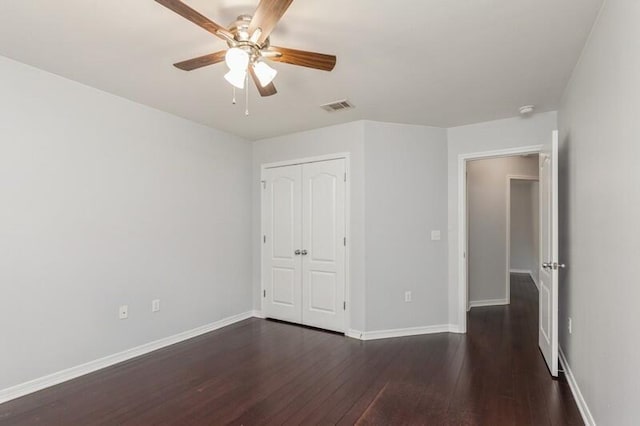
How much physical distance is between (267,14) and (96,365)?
310 cm

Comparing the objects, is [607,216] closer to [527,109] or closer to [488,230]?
[527,109]

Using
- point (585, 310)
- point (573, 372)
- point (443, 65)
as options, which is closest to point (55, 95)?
point (443, 65)

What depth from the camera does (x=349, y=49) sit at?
222 cm

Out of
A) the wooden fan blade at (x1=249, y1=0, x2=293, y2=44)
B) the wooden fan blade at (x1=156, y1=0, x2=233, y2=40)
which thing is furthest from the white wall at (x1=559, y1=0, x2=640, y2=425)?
the wooden fan blade at (x1=156, y1=0, x2=233, y2=40)

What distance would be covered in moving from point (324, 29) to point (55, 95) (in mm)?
2246

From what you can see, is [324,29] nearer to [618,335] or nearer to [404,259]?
[618,335]

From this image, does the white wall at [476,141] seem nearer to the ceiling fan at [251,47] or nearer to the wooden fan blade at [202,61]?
the ceiling fan at [251,47]

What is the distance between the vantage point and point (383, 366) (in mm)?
2951

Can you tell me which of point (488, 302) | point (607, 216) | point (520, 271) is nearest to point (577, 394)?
point (607, 216)

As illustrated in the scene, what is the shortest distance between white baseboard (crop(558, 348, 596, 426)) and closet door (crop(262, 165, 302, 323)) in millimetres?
2692

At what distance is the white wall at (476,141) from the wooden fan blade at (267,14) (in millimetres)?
2928

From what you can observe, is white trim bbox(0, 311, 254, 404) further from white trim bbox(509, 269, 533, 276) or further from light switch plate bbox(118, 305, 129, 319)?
white trim bbox(509, 269, 533, 276)

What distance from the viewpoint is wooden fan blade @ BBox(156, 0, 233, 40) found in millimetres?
1437

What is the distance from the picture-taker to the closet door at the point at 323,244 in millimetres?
3902
